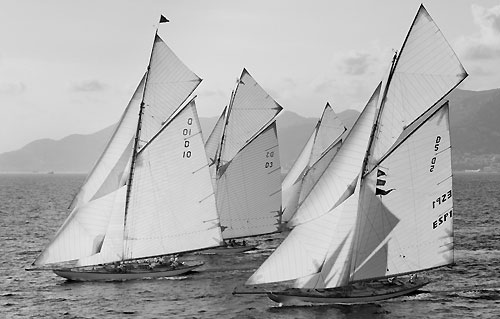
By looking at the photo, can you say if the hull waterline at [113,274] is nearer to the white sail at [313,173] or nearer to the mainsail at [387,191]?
the mainsail at [387,191]

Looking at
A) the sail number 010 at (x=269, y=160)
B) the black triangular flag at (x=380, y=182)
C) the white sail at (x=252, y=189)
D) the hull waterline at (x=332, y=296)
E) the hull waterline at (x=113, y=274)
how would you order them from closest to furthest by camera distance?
1. the black triangular flag at (x=380, y=182)
2. the hull waterline at (x=332, y=296)
3. the hull waterline at (x=113, y=274)
4. the white sail at (x=252, y=189)
5. the sail number 010 at (x=269, y=160)

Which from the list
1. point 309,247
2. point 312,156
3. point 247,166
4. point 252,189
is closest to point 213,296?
point 309,247

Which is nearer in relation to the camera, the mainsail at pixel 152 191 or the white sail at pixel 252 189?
the mainsail at pixel 152 191

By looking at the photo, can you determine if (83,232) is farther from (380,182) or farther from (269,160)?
(380,182)

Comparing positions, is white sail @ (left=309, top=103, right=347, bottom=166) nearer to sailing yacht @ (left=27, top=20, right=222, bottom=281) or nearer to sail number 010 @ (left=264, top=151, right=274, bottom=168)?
sail number 010 @ (left=264, top=151, right=274, bottom=168)

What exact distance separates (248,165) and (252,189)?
2330mm

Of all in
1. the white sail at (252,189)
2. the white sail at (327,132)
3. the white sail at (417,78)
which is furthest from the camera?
the white sail at (327,132)

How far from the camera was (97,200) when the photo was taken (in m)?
54.5

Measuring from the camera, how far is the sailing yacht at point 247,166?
6662 centimetres

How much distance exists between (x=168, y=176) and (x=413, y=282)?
780 inches

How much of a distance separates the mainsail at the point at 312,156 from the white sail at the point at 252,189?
35.6 feet

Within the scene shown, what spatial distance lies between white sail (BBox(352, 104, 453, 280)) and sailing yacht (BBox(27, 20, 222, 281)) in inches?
597

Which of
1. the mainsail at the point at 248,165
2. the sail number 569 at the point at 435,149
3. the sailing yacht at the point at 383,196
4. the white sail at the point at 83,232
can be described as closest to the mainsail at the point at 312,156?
the mainsail at the point at 248,165

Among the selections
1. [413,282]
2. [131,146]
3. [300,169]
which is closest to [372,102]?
[413,282]
